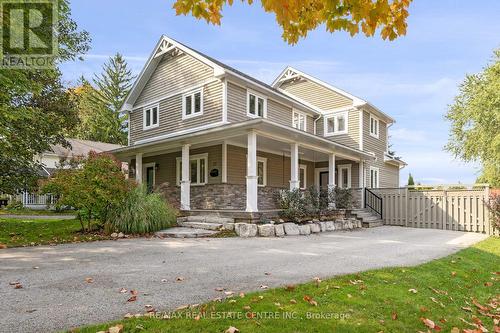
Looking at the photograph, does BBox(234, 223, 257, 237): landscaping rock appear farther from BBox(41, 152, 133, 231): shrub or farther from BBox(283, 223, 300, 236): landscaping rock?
BBox(41, 152, 133, 231): shrub

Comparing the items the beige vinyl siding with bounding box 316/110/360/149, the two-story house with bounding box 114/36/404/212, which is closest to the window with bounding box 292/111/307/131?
the two-story house with bounding box 114/36/404/212

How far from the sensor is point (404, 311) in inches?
162

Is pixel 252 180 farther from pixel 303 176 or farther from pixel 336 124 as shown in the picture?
pixel 336 124

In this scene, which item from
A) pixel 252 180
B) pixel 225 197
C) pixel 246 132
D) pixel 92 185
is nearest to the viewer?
pixel 92 185

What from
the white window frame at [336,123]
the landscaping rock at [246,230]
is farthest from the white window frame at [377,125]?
the landscaping rock at [246,230]

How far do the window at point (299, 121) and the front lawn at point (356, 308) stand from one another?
15.0 m

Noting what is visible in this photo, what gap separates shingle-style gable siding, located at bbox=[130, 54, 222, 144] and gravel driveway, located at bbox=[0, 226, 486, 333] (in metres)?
7.98

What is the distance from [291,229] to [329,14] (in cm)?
926

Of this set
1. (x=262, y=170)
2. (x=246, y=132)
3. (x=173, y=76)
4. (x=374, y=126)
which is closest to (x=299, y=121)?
(x=262, y=170)

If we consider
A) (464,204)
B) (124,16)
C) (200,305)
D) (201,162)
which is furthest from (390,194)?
(200,305)

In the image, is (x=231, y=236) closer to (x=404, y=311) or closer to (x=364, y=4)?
(x=404, y=311)

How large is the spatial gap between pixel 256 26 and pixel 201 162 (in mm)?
8421

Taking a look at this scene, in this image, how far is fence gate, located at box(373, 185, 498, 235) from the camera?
15148 mm

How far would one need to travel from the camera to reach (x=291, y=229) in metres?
12.3
